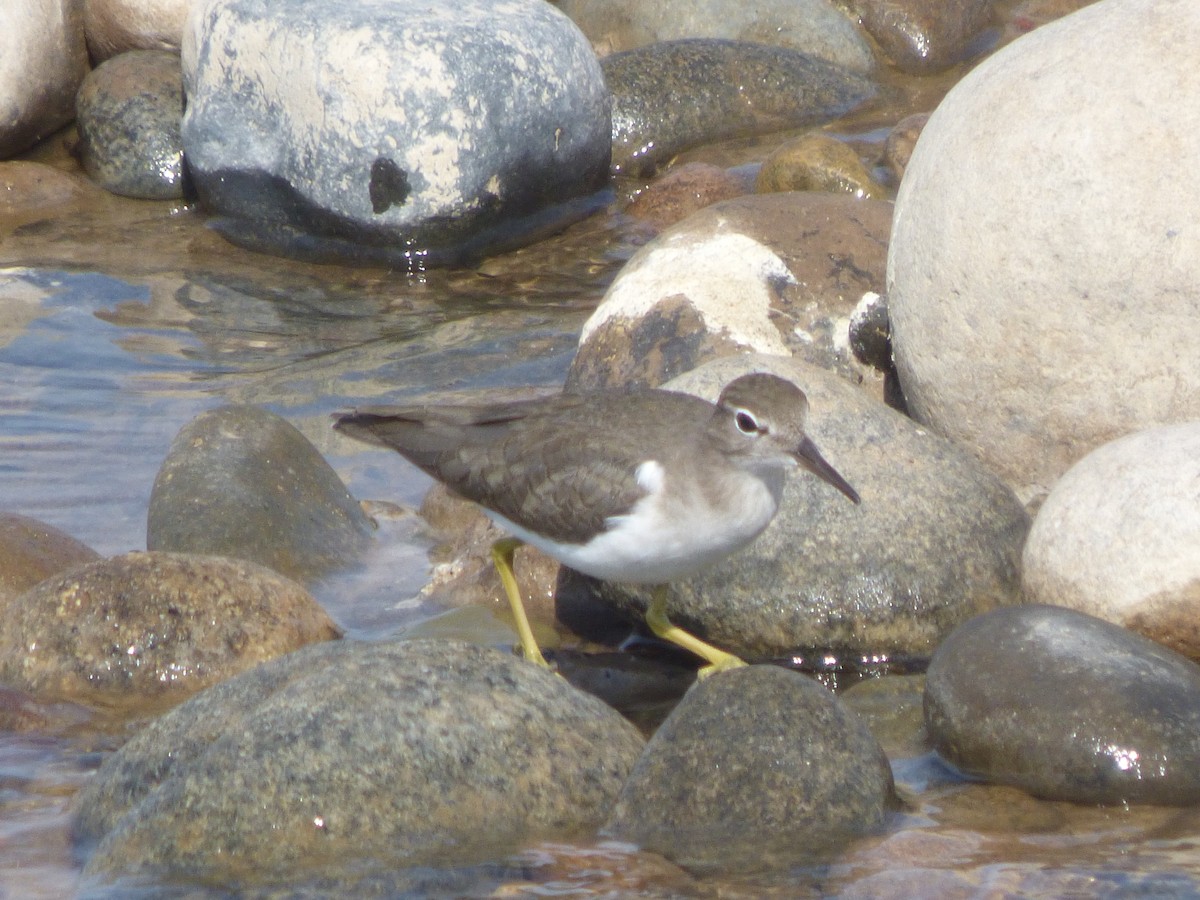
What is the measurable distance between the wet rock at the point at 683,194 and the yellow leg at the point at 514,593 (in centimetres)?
612

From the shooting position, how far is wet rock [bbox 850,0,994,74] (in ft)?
53.0

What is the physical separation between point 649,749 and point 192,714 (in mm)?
1567

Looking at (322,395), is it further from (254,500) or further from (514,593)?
(514,593)

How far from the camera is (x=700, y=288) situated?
26.4ft

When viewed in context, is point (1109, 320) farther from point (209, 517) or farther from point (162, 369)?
point (162, 369)

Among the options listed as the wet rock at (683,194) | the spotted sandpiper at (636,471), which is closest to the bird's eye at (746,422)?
the spotted sandpiper at (636,471)

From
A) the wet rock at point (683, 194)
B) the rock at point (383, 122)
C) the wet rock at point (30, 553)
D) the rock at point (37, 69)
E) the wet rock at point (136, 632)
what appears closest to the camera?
the wet rock at point (136, 632)

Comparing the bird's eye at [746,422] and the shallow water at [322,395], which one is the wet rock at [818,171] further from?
the bird's eye at [746,422]

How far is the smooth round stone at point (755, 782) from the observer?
479 centimetres

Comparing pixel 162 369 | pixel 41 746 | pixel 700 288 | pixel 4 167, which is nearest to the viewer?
pixel 41 746

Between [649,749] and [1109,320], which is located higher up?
[1109,320]

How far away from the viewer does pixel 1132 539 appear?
588 centimetres

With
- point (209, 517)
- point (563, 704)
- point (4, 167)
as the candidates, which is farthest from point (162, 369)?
point (563, 704)

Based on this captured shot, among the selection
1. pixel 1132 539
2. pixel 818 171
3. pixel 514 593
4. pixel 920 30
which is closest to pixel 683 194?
pixel 818 171
